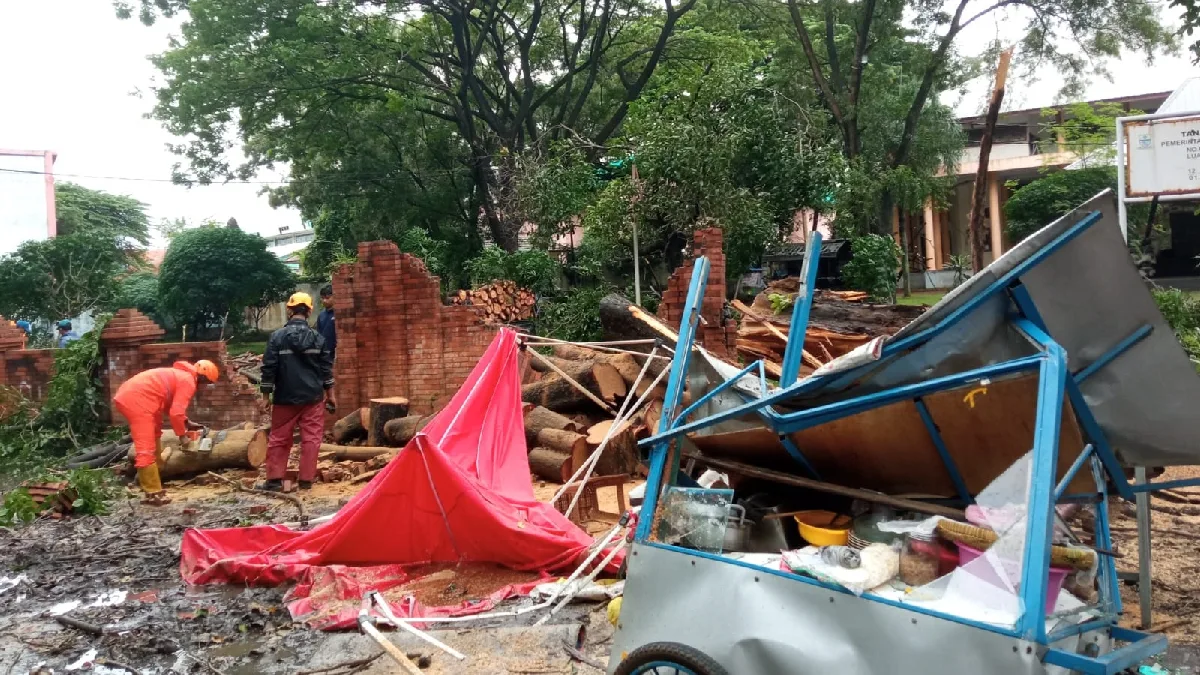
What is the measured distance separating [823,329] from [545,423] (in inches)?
123

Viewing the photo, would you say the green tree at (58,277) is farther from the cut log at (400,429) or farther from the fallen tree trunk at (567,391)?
the fallen tree trunk at (567,391)

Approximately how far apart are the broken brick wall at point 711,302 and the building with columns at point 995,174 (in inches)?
627

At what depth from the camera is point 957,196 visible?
3038 centimetres

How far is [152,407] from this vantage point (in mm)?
8344

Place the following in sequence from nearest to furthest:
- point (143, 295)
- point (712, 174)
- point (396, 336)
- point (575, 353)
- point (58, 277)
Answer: point (575, 353)
point (396, 336)
point (712, 174)
point (58, 277)
point (143, 295)

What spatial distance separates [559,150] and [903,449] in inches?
507

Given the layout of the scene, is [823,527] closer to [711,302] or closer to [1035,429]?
[1035,429]

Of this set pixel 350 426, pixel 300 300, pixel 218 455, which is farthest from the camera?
pixel 350 426

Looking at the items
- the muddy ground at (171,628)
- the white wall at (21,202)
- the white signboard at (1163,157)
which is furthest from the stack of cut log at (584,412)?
the white wall at (21,202)

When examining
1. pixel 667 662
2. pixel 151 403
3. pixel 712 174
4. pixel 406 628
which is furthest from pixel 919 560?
pixel 712 174

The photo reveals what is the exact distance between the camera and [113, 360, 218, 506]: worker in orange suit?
827cm

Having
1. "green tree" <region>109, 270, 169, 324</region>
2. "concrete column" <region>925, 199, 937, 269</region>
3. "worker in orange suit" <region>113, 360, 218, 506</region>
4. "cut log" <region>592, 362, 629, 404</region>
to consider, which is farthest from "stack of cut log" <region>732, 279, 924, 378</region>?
"concrete column" <region>925, 199, 937, 269</region>

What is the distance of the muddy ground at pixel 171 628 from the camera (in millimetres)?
4301

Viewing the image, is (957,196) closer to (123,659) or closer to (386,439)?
(386,439)
